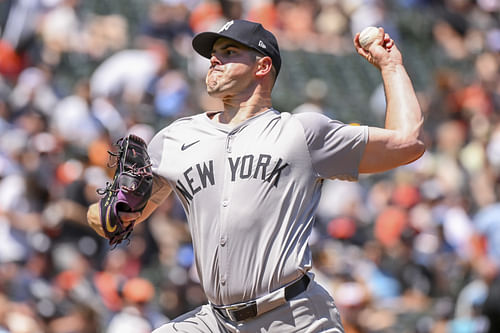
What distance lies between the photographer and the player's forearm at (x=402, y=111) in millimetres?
4469

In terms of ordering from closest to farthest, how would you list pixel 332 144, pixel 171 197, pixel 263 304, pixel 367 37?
pixel 263 304 → pixel 332 144 → pixel 367 37 → pixel 171 197

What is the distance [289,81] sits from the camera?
1342cm

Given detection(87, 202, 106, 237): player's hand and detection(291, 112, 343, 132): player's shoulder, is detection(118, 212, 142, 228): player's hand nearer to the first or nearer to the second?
detection(87, 202, 106, 237): player's hand

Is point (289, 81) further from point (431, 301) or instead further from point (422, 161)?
point (431, 301)

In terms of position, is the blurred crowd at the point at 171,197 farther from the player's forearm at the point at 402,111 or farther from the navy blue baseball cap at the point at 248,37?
the navy blue baseball cap at the point at 248,37

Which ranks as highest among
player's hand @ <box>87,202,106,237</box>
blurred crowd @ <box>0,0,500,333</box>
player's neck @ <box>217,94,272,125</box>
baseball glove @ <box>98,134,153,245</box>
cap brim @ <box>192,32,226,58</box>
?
cap brim @ <box>192,32,226,58</box>

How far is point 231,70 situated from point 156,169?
561 mm

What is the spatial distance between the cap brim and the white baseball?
2.22ft

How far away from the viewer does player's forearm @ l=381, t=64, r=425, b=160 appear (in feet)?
14.7

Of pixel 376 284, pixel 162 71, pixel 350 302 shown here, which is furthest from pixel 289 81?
pixel 350 302

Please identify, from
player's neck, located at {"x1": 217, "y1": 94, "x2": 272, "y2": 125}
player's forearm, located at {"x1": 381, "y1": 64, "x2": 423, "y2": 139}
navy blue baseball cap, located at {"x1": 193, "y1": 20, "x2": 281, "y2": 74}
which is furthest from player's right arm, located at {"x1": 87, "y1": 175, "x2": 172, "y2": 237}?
player's forearm, located at {"x1": 381, "y1": 64, "x2": 423, "y2": 139}

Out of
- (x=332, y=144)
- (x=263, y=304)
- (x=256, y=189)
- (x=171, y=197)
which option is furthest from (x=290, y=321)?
(x=171, y=197)

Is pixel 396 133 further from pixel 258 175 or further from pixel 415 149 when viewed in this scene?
pixel 258 175

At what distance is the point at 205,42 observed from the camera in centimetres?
475
